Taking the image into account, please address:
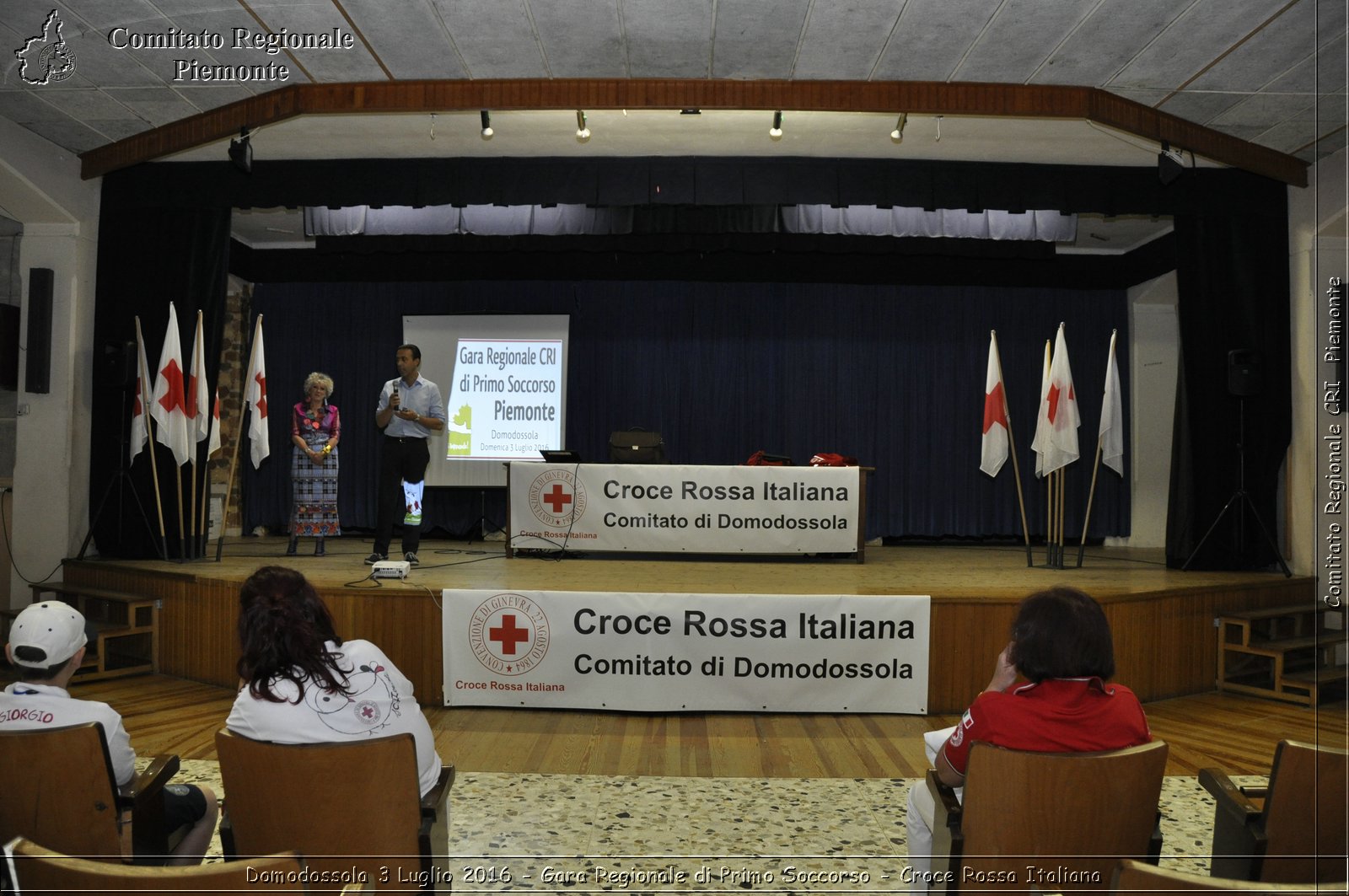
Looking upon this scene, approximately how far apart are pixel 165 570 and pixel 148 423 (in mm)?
1225

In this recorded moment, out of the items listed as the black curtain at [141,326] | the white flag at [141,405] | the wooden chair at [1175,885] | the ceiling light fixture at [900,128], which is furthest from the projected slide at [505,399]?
the wooden chair at [1175,885]

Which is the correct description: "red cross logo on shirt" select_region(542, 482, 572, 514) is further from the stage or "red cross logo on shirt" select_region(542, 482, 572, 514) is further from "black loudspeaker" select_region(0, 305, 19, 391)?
"black loudspeaker" select_region(0, 305, 19, 391)

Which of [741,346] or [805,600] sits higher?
[741,346]

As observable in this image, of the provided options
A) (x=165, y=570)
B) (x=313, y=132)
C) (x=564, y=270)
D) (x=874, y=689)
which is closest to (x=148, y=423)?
(x=165, y=570)

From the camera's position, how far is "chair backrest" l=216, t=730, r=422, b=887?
1.80 meters

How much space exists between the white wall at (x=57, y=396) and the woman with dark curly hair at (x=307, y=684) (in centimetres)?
527

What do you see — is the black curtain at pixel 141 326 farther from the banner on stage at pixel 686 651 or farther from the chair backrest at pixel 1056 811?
the chair backrest at pixel 1056 811

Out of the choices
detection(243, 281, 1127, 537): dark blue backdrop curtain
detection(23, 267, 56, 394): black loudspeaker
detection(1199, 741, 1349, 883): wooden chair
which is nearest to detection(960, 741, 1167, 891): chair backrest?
detection(1199, 741, 1349, 883): wooden chair

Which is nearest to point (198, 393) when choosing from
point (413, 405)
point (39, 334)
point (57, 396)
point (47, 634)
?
point (57, 396)

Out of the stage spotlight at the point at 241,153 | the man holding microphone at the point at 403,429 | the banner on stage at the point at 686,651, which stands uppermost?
the stage spotlight at the point at 241,153

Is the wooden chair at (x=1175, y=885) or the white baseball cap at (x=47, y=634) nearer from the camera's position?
the wooden chair at (x=1175, y=885)

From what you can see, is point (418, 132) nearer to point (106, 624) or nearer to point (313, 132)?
point (313, 132)

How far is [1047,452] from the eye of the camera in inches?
240

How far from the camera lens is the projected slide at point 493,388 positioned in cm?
890
